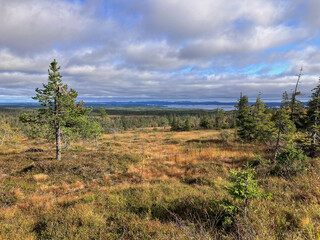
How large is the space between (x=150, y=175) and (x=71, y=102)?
8589 millimetres

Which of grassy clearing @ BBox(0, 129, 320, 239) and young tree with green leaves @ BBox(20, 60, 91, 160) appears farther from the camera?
young tree with green leaves @ BBox(20, 60, 91, 160)

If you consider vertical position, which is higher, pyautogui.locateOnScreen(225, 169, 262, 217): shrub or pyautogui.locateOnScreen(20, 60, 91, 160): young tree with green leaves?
pyautogui.locateOnScreen(20, 60, 91, 160): young tree with green leaves

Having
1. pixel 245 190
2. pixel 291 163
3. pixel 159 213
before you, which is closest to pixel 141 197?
pixel 159 213

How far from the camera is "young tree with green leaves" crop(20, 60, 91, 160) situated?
1069 centimetres

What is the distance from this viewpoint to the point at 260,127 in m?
17.4

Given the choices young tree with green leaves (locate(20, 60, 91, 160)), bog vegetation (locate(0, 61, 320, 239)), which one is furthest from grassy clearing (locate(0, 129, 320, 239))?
young tree with green leaves (locate(20, 60, 91, 160))

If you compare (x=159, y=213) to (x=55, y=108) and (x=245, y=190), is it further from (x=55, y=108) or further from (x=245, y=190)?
(x=55, y=108)

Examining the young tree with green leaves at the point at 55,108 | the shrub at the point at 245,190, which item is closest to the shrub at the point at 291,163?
the shrub at the point at 245,190

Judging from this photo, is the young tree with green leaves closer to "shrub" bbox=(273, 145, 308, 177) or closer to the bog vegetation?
the bog vegetation

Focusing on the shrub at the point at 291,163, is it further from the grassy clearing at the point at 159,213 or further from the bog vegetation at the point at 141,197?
the grassy clearing at the point at 159,213

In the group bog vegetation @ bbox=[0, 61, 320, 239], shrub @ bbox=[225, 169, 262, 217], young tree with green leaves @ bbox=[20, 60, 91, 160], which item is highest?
young tree with green leaves @ bbox=[20, 60, 91, 160]

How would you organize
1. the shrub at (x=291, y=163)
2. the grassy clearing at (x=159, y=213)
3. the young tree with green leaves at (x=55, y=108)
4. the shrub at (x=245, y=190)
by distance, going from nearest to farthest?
1. the grassy clearing at (x=159, y=213)
2. the shrub at (x=245, y=190)
3. the shrub at (x=291, y=163)
4. the young tree with green leaves at (x=55, y=108)

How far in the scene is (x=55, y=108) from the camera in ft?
36.9

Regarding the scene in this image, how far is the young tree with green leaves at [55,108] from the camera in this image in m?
10.7
